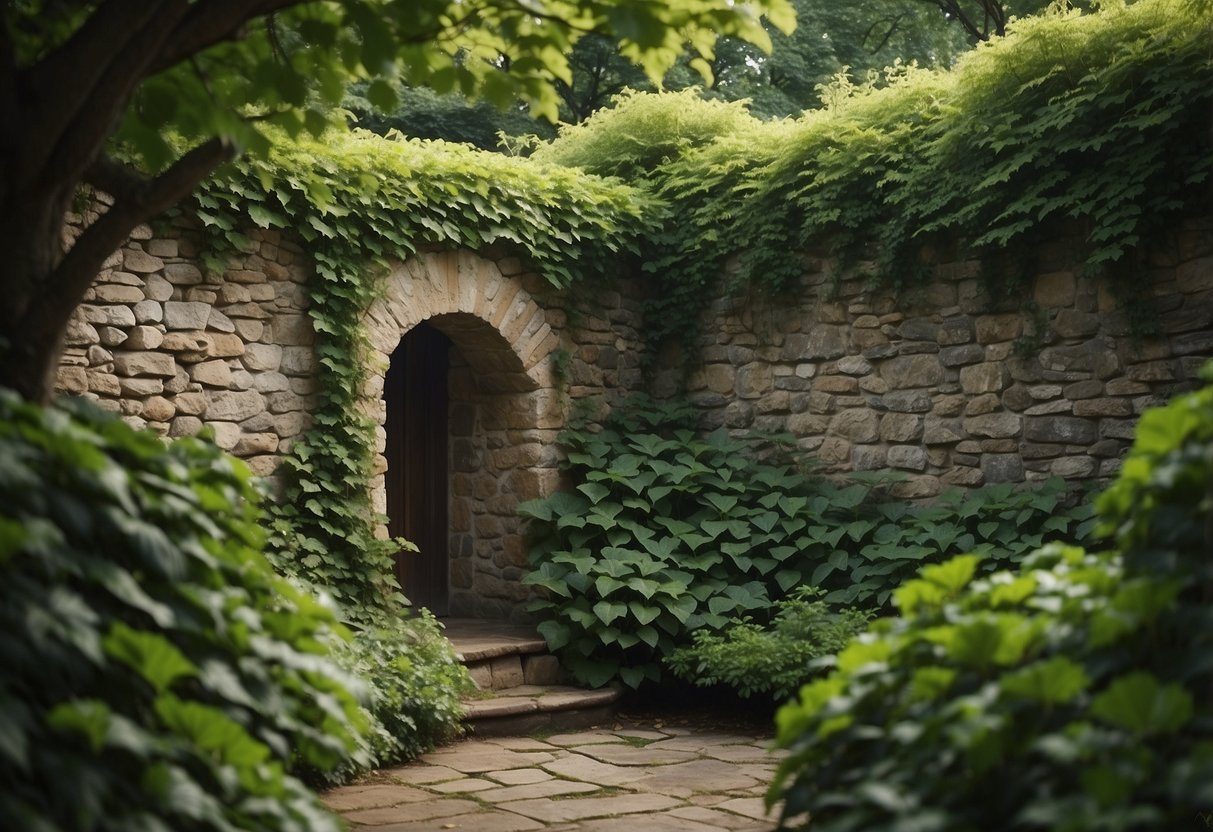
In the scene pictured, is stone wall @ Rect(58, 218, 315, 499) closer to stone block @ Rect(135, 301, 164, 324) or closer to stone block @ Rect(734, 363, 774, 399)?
stone block @ Rect(135, 301, 164, 324)

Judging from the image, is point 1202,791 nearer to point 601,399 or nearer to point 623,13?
point 623,13

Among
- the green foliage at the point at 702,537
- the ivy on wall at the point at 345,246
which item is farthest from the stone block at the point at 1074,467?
the ivy on wall at the point at 345,246

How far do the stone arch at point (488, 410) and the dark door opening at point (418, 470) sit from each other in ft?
0.42

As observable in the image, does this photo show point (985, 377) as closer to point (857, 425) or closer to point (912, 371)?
point (912, 371)

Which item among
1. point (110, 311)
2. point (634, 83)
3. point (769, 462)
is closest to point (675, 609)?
point (769, 462)

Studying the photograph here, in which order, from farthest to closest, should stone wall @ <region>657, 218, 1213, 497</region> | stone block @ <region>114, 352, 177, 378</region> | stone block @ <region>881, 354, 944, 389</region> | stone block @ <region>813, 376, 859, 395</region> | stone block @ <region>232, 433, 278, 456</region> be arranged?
stone block @ <region>813, 376, 859, 395</region> → stone block @ <region>881, 354, 944, 389</region> → stone wall @ <region>657, 218, 1213, 497</region> → stone block @ <region>232, 433, 278, 456</region> → stone block @ <region>114, 352, 177, 378</region>

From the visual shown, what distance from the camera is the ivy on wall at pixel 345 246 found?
18.9ft

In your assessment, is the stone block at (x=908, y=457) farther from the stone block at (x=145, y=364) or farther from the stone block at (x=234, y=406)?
the stone block at (x=145, y=364)

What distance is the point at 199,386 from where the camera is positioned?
567 cm

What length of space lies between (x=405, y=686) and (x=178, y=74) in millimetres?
2821

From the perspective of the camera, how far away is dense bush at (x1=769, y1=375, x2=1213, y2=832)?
6.07 ft

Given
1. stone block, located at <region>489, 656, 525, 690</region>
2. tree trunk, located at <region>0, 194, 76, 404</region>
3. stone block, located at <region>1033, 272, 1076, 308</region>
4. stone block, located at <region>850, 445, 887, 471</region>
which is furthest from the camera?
stone block, located at <region>850, 445, 887, 471</region>

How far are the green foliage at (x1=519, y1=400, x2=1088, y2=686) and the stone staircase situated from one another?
0.14 m

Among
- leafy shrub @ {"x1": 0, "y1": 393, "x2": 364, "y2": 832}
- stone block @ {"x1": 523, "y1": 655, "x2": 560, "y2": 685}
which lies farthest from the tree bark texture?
stone block @ {"x1": 523, "y1": 655, "x2": 560, "y2": 685}
